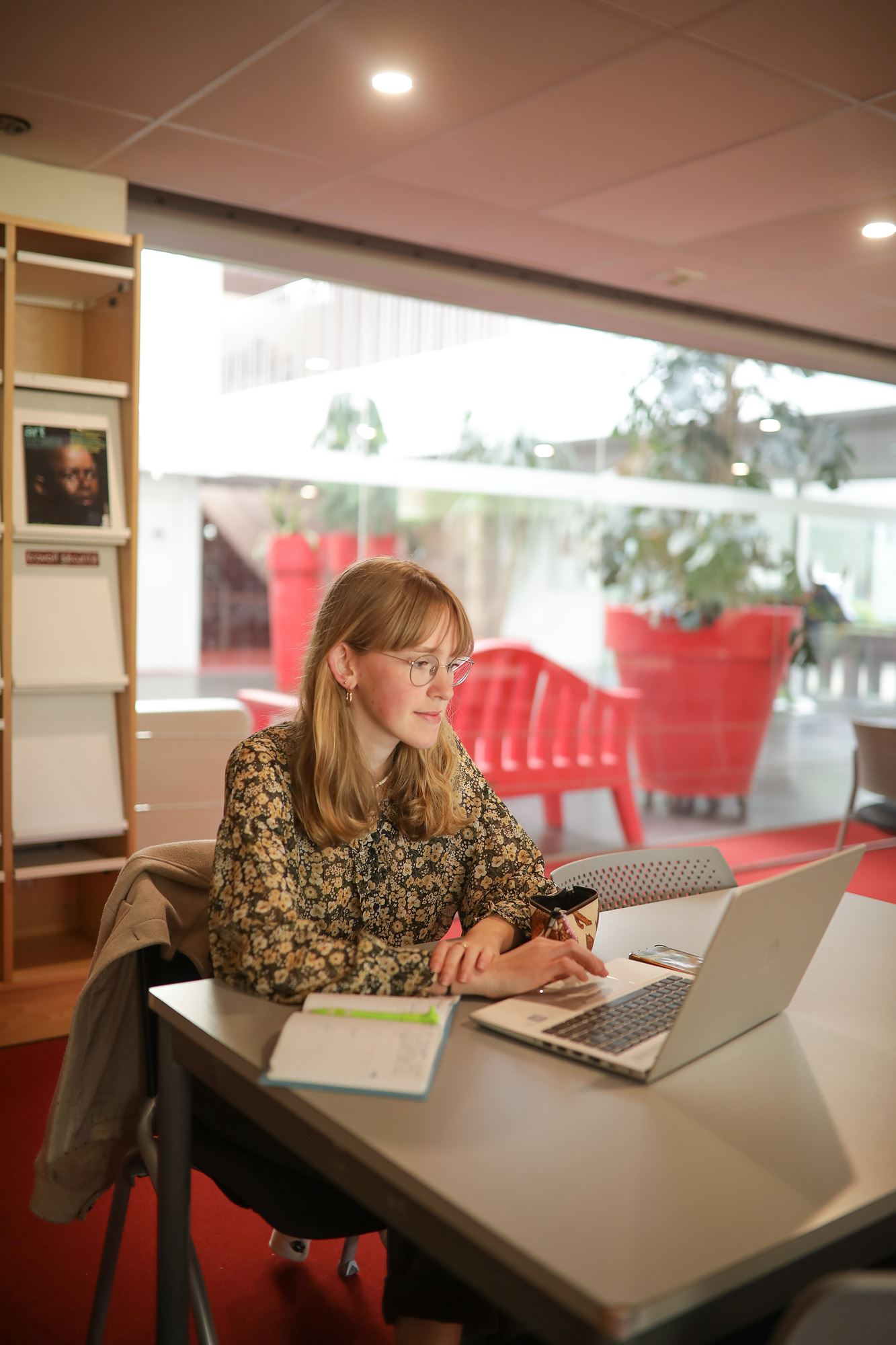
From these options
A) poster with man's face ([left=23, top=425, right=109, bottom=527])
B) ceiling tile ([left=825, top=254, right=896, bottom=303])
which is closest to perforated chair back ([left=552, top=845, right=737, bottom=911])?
poster with man's face ([left=23, top=425, right=109, bottom=527])

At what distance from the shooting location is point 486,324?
17.1 ft

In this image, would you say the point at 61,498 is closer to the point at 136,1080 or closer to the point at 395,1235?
the point at 136,1080

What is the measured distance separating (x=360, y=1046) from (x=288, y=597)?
3.52 meters

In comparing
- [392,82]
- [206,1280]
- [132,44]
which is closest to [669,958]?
[206,1280]

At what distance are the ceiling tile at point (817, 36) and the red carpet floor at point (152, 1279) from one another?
2818 mm

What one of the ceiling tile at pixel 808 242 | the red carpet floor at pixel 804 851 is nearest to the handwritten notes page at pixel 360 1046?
the ceiling tile at pixel 808 242

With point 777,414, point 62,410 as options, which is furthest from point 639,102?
point 777,414

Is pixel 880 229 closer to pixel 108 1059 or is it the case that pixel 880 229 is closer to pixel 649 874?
pixel 649 874

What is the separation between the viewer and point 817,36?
105 inches

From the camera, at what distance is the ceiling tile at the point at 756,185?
129 inches

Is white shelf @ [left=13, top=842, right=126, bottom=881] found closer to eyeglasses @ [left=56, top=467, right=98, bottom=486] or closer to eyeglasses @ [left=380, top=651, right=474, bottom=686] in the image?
eyeglasses @ [left=56, top=467, right=98, bottom=486]

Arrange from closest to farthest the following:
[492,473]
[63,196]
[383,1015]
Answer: [383,1015]
[63,196]
[492,473]

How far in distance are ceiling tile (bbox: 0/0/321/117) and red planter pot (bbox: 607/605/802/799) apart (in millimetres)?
3493

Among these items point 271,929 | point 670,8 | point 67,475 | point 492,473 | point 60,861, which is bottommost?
point 60,861
